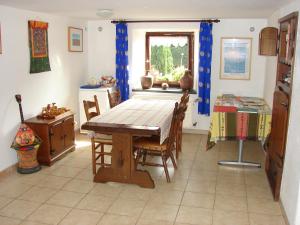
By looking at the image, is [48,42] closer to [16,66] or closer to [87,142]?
[16,66]

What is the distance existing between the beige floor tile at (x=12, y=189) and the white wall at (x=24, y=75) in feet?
1.03

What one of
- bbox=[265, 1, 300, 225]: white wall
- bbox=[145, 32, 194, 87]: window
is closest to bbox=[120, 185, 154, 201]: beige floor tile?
bbox=[265, 1, 300, 225]: white wall

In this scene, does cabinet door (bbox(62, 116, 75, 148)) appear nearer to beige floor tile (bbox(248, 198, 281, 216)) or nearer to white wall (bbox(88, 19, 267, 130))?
white wall (bbox(88, 19, 267, 130))

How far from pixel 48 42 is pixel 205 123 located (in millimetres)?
2978

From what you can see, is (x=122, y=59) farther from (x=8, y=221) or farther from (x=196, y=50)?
(x=8, y=221)

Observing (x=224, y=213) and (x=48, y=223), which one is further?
(x=224, y=213)

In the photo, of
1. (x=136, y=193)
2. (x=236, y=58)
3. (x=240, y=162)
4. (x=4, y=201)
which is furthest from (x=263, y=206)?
(x=236, y=58)

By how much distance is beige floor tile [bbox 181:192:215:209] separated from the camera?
328 cm

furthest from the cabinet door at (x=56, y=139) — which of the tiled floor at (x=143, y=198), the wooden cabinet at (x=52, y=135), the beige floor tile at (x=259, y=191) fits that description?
the beige floor tile at (x=259, y=191)

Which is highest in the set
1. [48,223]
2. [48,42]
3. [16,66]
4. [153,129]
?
[48,42]

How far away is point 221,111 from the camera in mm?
4230

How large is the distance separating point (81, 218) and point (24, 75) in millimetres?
2174

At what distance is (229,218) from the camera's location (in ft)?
9.94

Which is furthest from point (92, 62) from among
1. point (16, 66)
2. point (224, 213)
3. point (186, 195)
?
point (224, 213)
